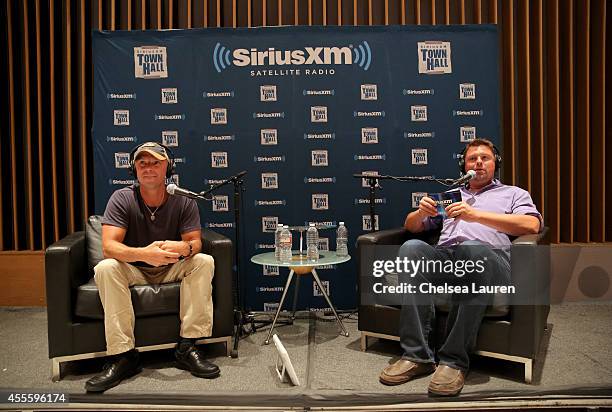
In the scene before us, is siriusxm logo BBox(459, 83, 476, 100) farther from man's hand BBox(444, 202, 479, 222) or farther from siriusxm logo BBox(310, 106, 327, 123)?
man's hand BBox(444, 202, 479, 222)

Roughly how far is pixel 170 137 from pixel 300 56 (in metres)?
1.16

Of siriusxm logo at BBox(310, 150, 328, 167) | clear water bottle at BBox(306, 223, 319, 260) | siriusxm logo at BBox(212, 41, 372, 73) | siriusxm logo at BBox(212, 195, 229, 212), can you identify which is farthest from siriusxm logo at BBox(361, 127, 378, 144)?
siriusxm logo at BBox(212, 195, 229, 212)

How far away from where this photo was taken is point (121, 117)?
4.14 m

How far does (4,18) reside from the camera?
4.42 metres

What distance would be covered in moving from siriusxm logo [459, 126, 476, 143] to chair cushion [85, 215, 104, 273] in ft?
8.68

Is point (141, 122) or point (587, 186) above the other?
point (141, 122)

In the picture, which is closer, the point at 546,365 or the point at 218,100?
the point at 546,365

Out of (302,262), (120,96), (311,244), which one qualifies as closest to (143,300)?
(302,262)

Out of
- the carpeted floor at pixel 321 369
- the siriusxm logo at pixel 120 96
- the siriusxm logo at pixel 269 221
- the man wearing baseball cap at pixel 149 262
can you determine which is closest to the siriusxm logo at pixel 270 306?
the carpeted floor at pixel 321 369

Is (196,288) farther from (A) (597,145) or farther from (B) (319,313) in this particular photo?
(A) (597,145)

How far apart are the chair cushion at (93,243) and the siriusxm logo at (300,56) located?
1.53 meters

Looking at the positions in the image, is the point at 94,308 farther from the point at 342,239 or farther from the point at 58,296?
the point at 342,239

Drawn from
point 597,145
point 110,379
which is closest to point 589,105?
point 597,145

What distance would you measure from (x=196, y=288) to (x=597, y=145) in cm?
343
